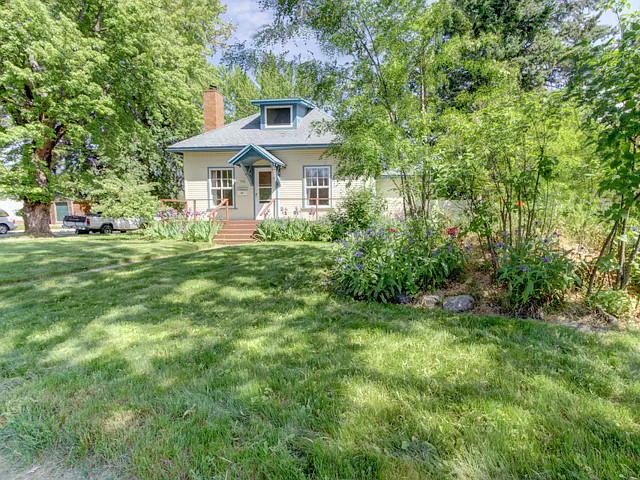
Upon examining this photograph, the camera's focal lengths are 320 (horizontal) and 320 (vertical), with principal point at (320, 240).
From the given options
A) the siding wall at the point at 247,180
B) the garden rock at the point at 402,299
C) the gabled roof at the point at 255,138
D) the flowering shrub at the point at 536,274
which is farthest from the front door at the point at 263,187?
the flowering shrub at the point at 536,274

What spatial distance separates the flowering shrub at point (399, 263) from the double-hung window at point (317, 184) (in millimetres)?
9621

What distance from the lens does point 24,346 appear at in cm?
293

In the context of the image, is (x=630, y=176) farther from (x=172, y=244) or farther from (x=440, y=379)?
(x=172, y=244)

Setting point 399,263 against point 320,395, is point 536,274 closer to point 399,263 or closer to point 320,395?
point 399,263

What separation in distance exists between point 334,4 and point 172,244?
811 cm

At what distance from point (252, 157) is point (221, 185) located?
2.38 metres

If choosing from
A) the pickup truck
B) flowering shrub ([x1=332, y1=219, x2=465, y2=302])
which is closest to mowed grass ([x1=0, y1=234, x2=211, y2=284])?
flowering shrub ([x1=332, y1=219, x2=465, y2=302])

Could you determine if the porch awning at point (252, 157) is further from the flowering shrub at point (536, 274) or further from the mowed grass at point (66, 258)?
the flowering shrub at point (536, 274)

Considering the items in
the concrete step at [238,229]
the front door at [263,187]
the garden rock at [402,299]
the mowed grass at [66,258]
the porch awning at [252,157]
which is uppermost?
the porch awning at [252,157]

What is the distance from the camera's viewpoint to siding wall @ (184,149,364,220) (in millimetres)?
14008

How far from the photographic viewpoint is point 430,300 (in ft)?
12.7

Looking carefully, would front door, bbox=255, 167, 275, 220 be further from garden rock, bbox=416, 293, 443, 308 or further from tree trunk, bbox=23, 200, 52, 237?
garden rock, bbox=416, 293, 443, 308

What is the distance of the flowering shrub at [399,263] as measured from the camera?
4.01 m

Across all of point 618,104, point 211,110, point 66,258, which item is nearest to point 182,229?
point 66,258
